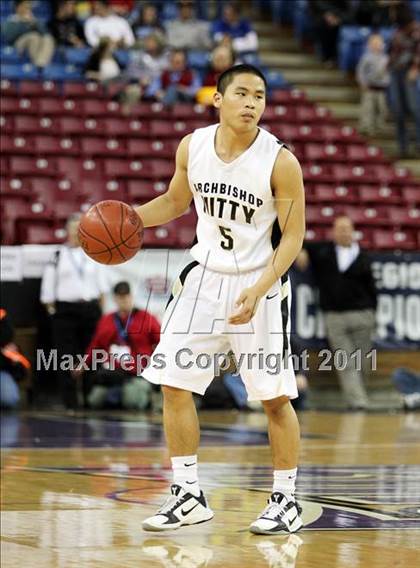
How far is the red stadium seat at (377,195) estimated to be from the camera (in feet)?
60.4

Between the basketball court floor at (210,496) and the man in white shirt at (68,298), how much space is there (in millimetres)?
1606

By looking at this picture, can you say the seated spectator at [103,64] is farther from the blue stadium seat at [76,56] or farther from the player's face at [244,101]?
the player's face at [244,101]

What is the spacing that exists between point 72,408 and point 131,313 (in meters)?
1.59

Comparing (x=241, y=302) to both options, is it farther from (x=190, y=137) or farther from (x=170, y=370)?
(x=190, y=137)

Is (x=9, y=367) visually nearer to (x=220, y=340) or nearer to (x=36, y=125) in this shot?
(x=36, y=125)

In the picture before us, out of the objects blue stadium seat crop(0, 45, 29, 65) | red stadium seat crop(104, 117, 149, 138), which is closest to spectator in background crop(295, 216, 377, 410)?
red stadium seat crop(104, 117, 149, 138)

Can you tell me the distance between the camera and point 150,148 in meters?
18.4

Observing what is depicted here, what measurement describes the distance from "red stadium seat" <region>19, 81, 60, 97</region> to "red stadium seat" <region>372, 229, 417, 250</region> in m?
4.80

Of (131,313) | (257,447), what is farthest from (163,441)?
(131,313)

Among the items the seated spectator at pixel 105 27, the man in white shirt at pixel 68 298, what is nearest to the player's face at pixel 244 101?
the man in white shirt at pixel 68 298

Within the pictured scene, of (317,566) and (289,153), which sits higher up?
(289,153)

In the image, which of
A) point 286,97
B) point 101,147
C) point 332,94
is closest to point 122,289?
point 101,147

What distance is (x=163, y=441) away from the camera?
429 inches

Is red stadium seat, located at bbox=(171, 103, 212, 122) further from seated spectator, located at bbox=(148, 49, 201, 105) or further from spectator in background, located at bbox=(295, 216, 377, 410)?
spectator in background, located at bbox=(295, 216, 377, 410)
